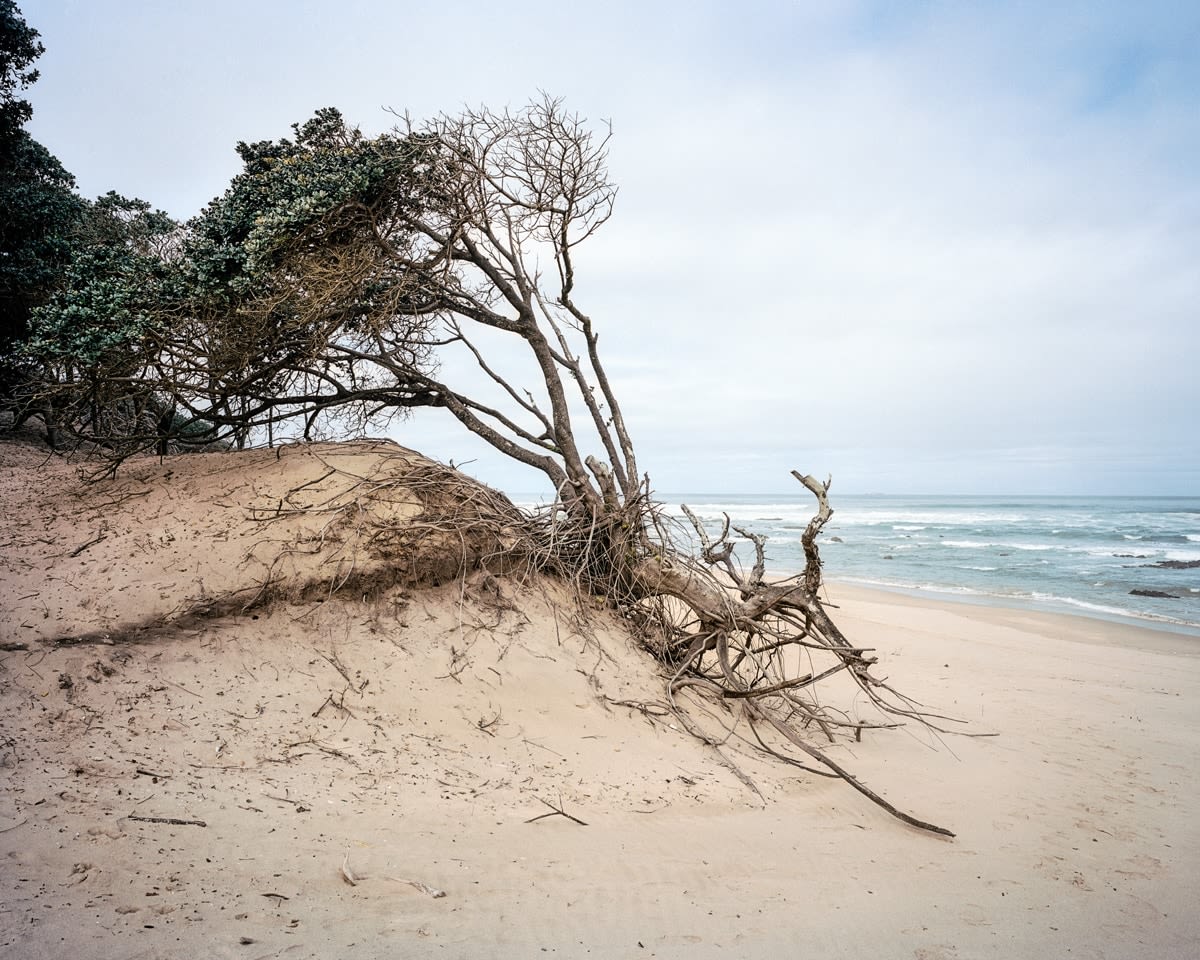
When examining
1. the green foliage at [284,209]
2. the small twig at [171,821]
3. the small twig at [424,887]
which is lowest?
the small twig at [424,887]

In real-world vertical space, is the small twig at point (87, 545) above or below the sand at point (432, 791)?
above

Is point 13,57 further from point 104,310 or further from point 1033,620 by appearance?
point 1033,620

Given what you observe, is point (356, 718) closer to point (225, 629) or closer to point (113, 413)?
point (225, 629)

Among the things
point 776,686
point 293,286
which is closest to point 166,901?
point 776,686

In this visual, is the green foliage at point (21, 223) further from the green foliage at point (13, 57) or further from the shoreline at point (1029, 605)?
the shoreline at point (1029, 605)

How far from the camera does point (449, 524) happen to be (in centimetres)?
594

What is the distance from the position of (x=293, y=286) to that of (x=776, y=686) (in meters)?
4.94

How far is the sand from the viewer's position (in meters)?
2.89

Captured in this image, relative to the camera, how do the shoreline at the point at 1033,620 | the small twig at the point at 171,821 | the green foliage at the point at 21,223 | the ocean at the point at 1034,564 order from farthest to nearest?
1. the ocean at the point at 1034,564
2. the shoreline at the point at 1033,620
3. the green foliage at the point at 21,223
4. the small twig at the point at 171,821

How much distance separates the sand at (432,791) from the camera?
2.89 meters

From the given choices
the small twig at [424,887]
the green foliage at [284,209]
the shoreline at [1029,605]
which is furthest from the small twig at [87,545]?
the shoreline at [1029,605]

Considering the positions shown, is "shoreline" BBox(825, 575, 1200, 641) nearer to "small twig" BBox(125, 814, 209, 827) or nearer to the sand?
the sand

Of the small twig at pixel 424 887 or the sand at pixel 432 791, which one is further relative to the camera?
the small twig at pixel 424 887

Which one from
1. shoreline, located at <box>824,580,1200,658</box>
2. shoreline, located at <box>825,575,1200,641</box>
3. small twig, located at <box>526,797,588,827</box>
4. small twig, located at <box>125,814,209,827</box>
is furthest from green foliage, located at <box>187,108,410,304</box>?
shoreline, located at <box>825,575,1200,641</box>
